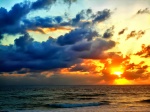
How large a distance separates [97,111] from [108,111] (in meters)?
1.36

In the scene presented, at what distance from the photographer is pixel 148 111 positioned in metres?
31.8

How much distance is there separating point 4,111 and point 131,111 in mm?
18182

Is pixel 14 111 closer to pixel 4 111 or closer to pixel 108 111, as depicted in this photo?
pixel 4 111

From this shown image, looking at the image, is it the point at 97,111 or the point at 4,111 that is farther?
the point at 4,111

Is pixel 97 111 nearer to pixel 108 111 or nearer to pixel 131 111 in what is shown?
pixel 108 111

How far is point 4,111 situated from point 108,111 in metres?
15.5

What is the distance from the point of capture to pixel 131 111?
31953 mm

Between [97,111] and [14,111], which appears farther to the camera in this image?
[14,111]

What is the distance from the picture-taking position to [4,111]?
37188 millimetres

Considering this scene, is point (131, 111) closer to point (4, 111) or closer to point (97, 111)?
point (97, 111)

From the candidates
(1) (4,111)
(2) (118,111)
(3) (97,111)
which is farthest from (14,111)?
(2) (118,111)

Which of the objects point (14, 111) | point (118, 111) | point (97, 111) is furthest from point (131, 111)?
point (14, 111)

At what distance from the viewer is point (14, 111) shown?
37750 millimetres

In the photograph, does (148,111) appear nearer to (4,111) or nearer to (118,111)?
(118,111)
